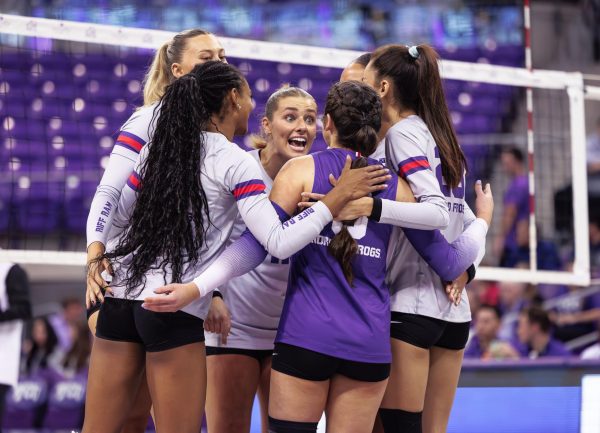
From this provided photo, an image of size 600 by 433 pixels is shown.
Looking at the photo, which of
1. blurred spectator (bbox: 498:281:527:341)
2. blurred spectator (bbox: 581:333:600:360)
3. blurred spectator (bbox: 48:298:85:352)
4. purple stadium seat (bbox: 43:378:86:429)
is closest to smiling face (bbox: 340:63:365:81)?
purple stadium seat (bbox: 43:378:86:429)

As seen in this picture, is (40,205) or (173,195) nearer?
(173,195)

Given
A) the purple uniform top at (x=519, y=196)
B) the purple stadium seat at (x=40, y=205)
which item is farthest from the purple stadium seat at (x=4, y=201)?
the purple uniform top at (x=519, y=196)

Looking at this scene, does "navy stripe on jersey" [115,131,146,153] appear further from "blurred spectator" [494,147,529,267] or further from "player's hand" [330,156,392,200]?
"blurred spectator" [494,147,529,267]

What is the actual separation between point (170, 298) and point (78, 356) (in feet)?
17.2

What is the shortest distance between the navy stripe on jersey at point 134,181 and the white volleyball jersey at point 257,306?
0.59 m

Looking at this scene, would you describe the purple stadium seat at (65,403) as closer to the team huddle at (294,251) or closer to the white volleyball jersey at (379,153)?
the team huddle at (294,251)

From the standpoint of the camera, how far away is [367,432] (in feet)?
9.51

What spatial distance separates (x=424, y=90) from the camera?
326cm

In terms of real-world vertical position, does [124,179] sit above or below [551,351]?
above

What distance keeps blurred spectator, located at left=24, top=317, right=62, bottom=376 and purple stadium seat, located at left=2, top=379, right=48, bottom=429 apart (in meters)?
0.22

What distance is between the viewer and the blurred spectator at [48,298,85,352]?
8.22m

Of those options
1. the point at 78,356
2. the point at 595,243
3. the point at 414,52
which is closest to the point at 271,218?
the point at 414,52

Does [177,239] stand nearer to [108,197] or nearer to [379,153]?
[108,197]

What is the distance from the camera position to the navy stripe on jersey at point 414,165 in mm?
3061
